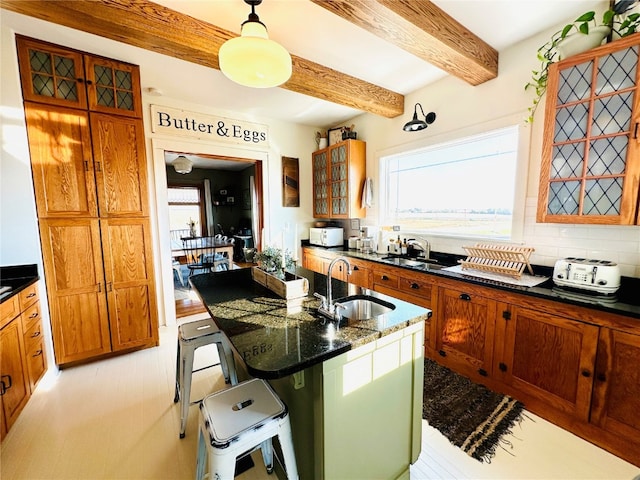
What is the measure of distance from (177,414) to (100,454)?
440mm

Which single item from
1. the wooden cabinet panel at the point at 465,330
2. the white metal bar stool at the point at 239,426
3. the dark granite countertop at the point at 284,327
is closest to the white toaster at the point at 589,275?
the wooden cabinet panel at the point at 465,330

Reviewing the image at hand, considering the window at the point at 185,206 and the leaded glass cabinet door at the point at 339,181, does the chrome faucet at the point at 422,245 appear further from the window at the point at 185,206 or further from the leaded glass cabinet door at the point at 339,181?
the window at the point at 185,206

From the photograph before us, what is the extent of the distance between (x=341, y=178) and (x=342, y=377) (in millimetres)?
3130

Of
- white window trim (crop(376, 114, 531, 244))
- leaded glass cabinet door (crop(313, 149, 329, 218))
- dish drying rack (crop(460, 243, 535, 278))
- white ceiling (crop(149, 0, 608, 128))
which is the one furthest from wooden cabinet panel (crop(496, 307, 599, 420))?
leaded glass cabinet door (crop(313, 149, 329, 218))

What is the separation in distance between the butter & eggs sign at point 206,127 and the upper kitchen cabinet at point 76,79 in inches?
24.0

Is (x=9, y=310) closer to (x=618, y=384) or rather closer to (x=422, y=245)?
(x=422, y=245)

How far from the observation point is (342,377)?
1.16 meters

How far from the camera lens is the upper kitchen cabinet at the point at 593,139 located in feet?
5.26

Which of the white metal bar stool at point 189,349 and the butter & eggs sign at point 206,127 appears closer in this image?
the white metal bar stool at point 189,349

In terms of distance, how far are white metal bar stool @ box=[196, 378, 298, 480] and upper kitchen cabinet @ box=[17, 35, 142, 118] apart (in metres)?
2.75

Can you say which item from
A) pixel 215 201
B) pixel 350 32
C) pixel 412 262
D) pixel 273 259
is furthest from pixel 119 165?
pixel 215 201

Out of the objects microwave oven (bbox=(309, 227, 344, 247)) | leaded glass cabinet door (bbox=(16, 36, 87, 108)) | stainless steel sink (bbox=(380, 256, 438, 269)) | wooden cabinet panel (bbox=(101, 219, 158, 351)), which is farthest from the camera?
microwave oven (bbox=(309, 227, 344, 247))

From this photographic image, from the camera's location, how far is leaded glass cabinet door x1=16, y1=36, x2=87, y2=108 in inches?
87.7

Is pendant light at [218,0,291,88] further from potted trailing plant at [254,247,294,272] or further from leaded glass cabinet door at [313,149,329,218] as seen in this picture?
leaded glass cabinet door at [313,149,329,218]
